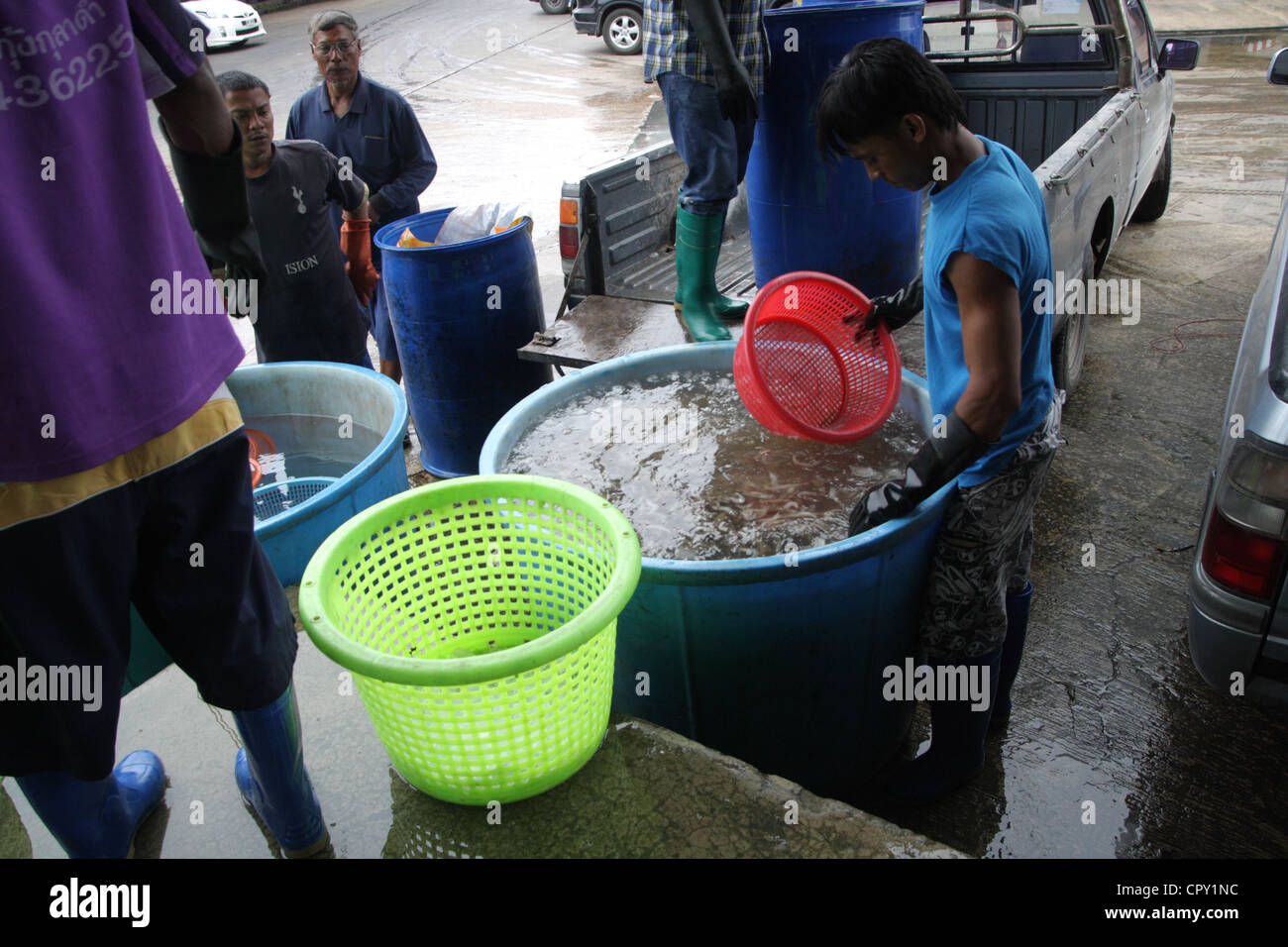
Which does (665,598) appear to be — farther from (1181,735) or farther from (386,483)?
(1181,735)

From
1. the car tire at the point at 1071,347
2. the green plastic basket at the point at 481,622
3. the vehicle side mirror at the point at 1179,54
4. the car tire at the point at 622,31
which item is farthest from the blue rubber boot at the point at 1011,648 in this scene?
the car tire at the point at 622,31

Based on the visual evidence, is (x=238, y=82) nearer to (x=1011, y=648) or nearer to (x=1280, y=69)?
(x=1011, y=648)

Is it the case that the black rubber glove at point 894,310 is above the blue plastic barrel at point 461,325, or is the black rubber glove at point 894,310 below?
above

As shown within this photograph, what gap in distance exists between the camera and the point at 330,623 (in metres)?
1.61

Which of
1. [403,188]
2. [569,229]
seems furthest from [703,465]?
[403,188]

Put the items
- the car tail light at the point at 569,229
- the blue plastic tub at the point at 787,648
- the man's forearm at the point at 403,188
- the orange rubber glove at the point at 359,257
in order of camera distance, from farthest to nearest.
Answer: the man's forearm at the point at 403,188, the car tail light at the point at 569,229, the orange rubber glove at the point at 359,257, the blue plastic tub at the point at 787,648

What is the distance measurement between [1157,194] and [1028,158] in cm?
211

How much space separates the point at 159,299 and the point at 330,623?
0.62m

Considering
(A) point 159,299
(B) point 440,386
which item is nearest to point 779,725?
(A) point 159,299

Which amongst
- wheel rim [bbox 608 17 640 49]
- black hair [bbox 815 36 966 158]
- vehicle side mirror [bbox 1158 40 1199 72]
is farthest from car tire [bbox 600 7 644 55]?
black hair [bbox 815 36 966 158]

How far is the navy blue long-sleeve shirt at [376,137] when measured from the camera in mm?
4418

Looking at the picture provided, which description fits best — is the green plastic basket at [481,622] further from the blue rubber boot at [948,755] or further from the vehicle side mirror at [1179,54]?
the vehicle side mirror at [1179,54]

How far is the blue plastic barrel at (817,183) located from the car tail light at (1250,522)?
1.79 metres

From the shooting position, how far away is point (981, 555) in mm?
2207
